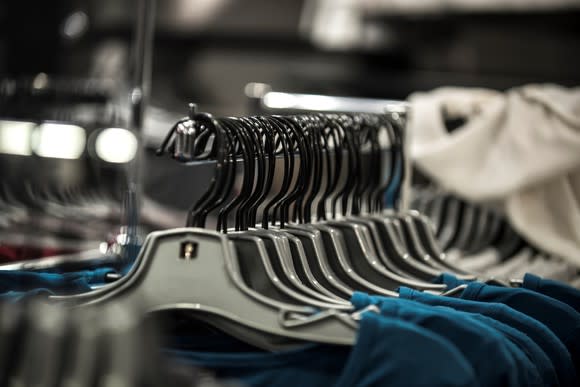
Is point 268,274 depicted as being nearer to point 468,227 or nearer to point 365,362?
point 365,362

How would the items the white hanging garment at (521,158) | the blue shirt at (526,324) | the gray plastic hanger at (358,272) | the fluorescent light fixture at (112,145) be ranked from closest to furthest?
the blue shirt at (526,324)
the gray plastic hanger at (358,272)
the white hanging garment at (521,158)
the fluorescent light fixture at (112,145)

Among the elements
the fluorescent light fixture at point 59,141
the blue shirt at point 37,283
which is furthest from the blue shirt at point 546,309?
the fluorescent light fixture at point 59,141

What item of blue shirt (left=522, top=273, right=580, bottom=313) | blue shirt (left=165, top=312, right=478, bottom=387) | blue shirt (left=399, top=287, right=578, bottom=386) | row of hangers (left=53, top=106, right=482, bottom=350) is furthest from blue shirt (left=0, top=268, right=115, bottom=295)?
blue shirt (left=522, top=273, right=580, bottom=313)

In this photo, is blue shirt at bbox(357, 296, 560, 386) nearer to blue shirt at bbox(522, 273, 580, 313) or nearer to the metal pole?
blue shirt at bbox(522, 273, 580, 313)

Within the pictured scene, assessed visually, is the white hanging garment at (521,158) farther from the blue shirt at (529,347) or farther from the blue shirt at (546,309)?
the blue shirt at (529,347)

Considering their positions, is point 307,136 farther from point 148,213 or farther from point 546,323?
point 148,213

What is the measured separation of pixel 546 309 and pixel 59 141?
1.56 m

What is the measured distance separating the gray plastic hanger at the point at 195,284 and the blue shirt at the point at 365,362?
0.16 feet

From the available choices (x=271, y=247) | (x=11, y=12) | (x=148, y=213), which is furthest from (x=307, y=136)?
(x=11, y=12)

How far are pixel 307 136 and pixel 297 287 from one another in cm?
33

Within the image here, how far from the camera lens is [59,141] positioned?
8.17 ft

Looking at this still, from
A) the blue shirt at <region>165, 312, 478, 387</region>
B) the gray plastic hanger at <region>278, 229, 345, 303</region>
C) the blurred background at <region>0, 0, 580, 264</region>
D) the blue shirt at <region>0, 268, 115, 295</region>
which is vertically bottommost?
the blue shirt at <region>165, 312, 478, 387</region>

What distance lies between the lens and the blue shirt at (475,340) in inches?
41.6

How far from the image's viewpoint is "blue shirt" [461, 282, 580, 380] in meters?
1.32
